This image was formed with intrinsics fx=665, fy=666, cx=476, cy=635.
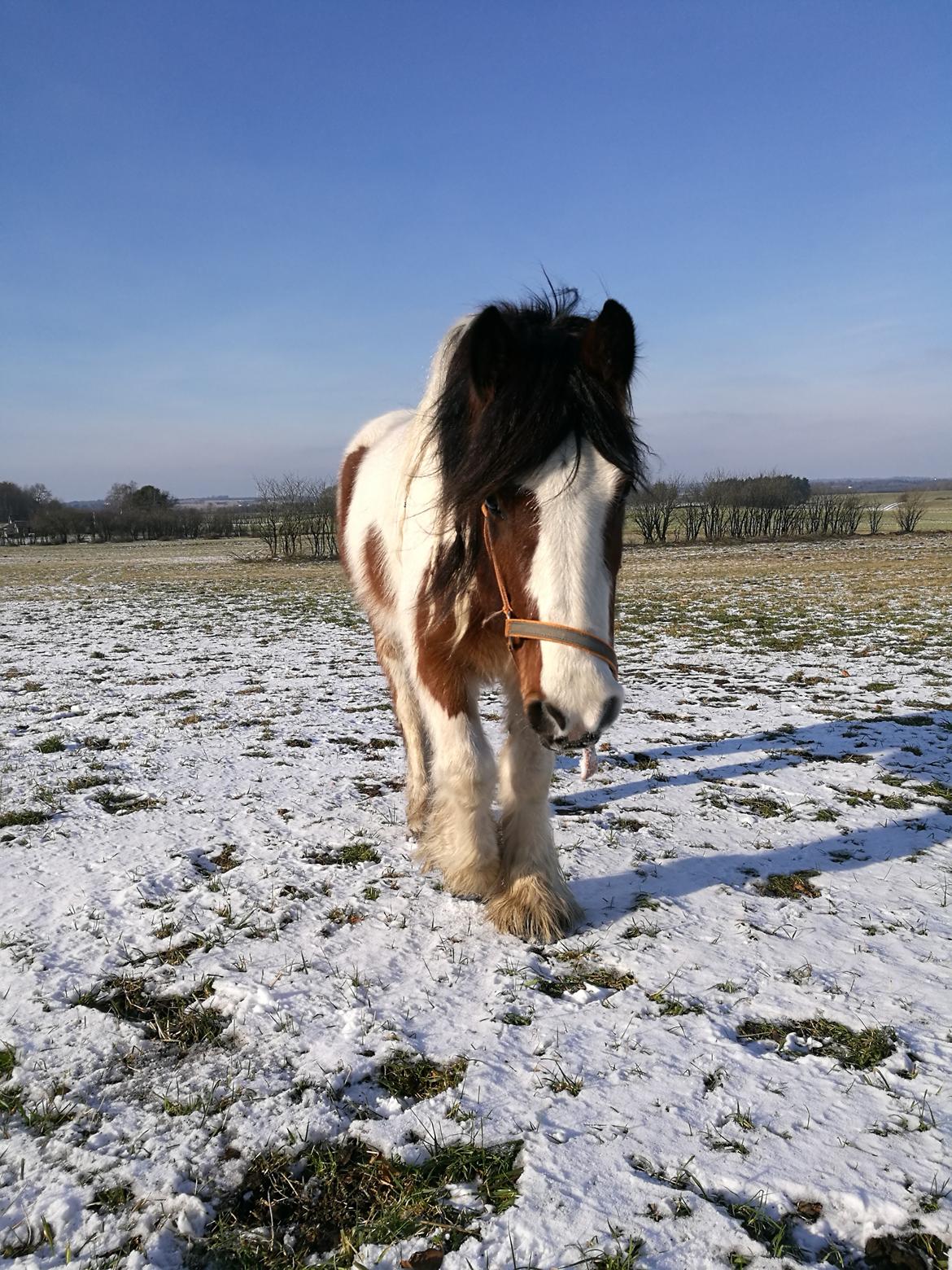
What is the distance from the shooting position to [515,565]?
2.33 m

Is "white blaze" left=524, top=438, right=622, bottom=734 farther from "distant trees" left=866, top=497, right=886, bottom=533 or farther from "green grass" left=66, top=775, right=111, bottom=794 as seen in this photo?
"distant trees" left=866, top=497, right=886, bottom=533

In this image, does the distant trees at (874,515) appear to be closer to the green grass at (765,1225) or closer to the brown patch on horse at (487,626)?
the brown patch on horse at (487,626)

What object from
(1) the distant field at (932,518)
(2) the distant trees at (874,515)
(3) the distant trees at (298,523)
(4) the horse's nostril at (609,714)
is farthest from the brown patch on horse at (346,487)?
(2) the distant trees at (874,515)

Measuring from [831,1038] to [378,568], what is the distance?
301 centimetres

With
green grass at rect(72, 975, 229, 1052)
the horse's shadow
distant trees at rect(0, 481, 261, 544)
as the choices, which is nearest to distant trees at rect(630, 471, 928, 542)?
distant trees at rect(0, 481, 261, 544)

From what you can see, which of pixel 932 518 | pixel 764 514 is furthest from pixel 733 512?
pixel 932 518

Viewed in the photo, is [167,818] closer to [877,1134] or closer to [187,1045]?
[187,1045]

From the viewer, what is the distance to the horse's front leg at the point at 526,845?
2.85m

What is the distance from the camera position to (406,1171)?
1.69 m

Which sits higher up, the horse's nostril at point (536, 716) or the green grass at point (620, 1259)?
the horse's nostril at point (536, 716)

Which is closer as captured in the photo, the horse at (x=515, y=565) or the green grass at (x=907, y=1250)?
the green grass at (x=907, y=1250)

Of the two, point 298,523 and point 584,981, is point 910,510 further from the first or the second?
point 584,981

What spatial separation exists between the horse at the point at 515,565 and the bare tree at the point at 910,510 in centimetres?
5508

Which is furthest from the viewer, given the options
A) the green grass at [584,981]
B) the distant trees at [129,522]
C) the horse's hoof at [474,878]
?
the distant trees at [129,522]
